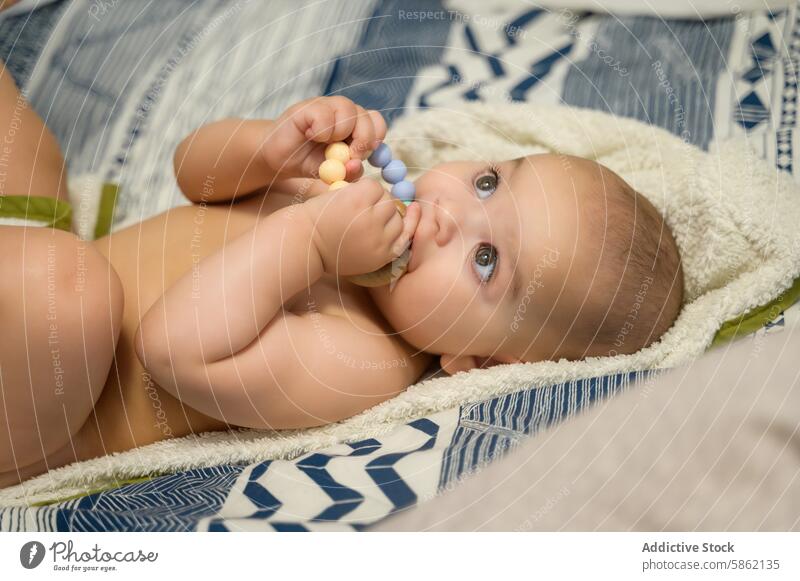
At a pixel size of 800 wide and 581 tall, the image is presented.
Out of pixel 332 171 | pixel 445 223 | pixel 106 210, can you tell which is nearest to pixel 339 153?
pixel 332 171

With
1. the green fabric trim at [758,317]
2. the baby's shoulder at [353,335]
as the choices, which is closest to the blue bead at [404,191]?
the baby's shoulder at [353,335]

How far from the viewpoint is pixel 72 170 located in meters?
0.98

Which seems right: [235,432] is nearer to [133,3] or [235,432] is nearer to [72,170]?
[72,170]

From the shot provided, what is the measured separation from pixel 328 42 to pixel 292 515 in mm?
718

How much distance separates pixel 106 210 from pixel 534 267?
0.54m

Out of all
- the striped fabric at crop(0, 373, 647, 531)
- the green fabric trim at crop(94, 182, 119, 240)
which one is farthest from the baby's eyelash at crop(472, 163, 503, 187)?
the green fabric trim at crop(94, 182, 119, 240)

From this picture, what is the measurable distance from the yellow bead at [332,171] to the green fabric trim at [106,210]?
0.34 metres

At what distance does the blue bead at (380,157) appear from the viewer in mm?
780

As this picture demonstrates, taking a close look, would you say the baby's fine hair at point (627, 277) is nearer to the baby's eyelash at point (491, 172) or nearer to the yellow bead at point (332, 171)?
the baby's eyelash at point (491, 172)

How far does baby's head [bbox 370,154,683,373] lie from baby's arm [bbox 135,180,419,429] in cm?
5

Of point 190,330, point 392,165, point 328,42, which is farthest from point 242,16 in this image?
point 190,330

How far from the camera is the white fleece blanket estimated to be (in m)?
0.71
